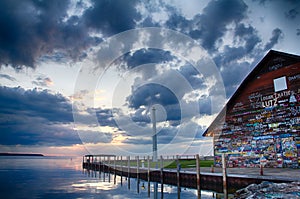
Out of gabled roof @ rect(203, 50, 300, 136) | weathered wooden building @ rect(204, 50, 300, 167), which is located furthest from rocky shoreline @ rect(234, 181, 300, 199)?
gabled roof @ rect(203, 50, 300, 136)

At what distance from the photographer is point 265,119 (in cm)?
1977

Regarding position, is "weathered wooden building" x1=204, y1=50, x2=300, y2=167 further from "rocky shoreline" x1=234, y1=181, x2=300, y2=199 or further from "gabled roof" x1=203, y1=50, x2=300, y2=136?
"rocky shoreline" x1=234, y1=181, x2=300, y2=199

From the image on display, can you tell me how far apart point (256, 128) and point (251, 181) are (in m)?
7.97

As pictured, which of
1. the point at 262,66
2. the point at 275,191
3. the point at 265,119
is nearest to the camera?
the point at 275,191

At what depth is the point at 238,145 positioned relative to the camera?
21453mm

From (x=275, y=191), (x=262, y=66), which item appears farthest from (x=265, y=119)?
(x=275, y=191)

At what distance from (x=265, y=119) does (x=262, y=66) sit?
4354 millimetres

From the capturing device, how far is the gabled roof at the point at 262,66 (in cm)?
1872

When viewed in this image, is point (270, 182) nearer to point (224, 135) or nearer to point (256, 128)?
point (256, 128)

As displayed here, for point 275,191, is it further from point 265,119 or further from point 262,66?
point 262,66

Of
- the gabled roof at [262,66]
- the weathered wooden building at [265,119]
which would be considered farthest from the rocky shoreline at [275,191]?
the gabled roof at [262,66]

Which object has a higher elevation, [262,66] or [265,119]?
[262,66]

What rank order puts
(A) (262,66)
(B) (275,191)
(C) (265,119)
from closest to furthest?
(B) (275,191)
(C) (265,119)
(A) (262,66)

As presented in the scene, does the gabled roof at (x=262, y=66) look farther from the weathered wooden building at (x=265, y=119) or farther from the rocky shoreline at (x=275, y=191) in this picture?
the rocky shoreline at (x=275, y=191)
